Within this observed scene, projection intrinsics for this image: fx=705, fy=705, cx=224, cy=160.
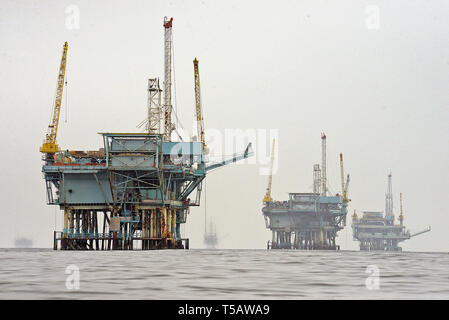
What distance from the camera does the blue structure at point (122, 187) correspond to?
98.4 meters

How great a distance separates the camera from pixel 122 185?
334ft

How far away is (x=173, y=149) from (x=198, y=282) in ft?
250

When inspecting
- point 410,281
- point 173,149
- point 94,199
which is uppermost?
point 173,149

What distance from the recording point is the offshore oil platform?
323ft

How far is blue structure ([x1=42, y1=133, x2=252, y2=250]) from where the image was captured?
9838 cm

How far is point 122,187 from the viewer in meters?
101

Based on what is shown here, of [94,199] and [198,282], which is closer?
[198,282]

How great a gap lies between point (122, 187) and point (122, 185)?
2.82 feet

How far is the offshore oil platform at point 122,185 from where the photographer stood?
323ft
